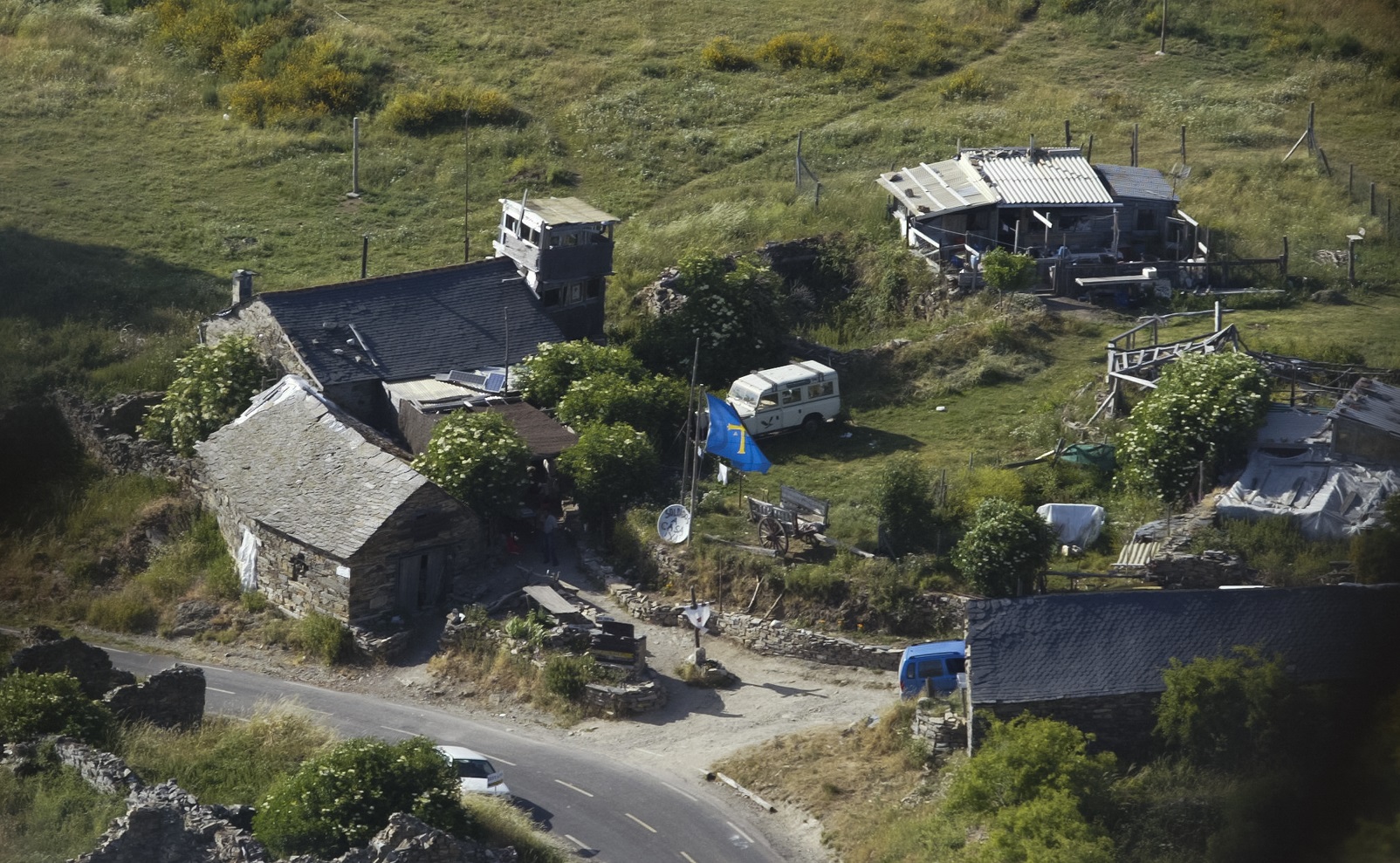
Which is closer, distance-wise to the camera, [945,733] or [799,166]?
[945,733]

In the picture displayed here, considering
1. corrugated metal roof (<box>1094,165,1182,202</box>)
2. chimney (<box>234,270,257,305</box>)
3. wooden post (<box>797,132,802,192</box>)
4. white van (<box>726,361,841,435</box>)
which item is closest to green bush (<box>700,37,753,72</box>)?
wooden post (<box>797,132,802,192</box>)

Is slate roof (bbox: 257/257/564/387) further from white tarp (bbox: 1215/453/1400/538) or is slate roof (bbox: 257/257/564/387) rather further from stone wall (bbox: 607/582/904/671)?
white tarp (bbox: 1215/453/1400/538)

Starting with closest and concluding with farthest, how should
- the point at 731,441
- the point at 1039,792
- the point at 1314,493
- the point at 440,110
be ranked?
the point at 1039,792 < the point at 1314,493 < the point at 731,441 < the point at 440,110

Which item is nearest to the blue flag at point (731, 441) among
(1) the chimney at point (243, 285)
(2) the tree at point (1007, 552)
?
(2) the tree at point (1007, 552)

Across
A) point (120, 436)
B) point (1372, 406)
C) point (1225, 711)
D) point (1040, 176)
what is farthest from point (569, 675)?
point (1040, 176)

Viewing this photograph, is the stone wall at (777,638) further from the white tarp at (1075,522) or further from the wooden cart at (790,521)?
the white tarp at (1075,522)

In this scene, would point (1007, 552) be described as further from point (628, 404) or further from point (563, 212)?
point (563, 212)

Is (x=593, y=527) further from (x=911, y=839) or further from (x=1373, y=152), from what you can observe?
(x=1373, y=152)
